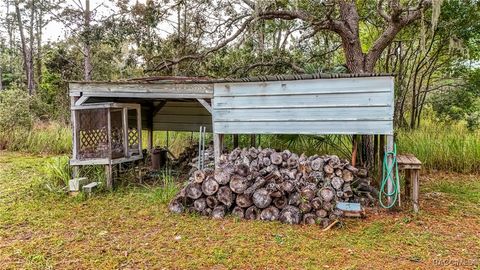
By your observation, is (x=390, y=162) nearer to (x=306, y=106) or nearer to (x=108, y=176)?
(x=306, y=106)

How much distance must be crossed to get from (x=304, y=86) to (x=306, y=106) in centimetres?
28

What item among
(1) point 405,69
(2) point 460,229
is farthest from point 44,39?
(2) point 460,229

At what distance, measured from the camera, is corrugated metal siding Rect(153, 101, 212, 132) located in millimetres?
7969

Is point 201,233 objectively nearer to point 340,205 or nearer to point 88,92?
point 340,205

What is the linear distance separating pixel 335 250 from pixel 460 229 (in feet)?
5.65

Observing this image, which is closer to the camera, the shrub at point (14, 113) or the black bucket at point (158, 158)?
the black bucket at point (158, 158)

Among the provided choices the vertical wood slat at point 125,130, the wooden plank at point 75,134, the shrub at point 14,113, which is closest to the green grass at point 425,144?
the vertical wood slat at point 125,130

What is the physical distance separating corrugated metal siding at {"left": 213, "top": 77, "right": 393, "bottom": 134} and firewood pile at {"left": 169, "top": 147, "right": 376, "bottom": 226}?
0.51m

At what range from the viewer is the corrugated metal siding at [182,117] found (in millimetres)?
7969

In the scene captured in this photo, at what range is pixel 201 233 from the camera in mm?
3982

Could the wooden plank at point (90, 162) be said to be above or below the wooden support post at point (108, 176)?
above

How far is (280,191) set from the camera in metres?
4.43

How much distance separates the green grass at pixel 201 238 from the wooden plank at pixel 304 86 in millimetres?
1676

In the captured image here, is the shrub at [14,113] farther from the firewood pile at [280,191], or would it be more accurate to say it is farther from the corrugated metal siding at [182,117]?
the firewood pile at [280,191]
